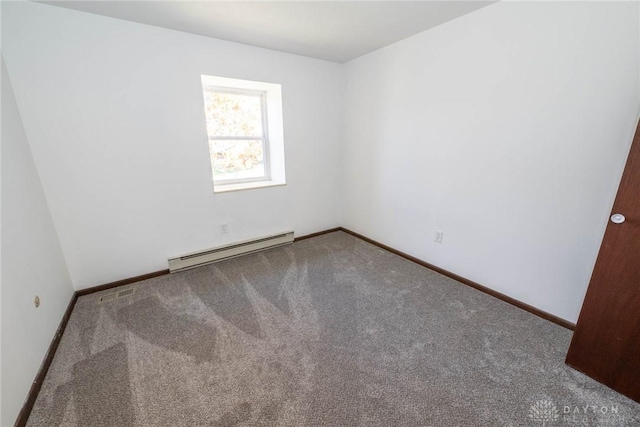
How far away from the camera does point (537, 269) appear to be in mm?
1954

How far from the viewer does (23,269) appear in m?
1.51

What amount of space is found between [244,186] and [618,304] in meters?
3.13

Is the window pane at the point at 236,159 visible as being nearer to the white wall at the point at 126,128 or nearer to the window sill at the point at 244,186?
the window sill at the point at 244,186

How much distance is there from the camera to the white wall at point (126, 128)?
1.90 meters

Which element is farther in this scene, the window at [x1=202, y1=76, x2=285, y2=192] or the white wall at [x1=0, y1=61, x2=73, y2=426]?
the window at [x1=202, y1=76, x2=285, y2=192]

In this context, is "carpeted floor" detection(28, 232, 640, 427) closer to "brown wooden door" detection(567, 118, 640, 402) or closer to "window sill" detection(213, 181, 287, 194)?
"brown wooden door" detection(567, 118, 640, 402)

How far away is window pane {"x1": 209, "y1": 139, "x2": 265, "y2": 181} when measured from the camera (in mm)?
3039

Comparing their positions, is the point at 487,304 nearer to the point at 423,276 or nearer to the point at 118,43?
the point at 423,276

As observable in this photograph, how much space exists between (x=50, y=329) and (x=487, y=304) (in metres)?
3.23

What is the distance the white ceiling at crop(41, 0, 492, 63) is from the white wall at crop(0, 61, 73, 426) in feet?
3.52

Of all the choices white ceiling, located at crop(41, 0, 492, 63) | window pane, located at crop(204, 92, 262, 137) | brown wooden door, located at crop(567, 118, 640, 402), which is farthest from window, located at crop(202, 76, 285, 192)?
brown wooden door, located at crop(567, 118, 640, 402)

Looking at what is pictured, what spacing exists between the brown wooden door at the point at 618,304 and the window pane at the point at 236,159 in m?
3.19

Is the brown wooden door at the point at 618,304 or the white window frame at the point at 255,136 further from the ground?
the white window frame at the point at 255,136

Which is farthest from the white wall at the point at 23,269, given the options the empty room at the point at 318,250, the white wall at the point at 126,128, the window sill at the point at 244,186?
the window sill at the point at 244,186
